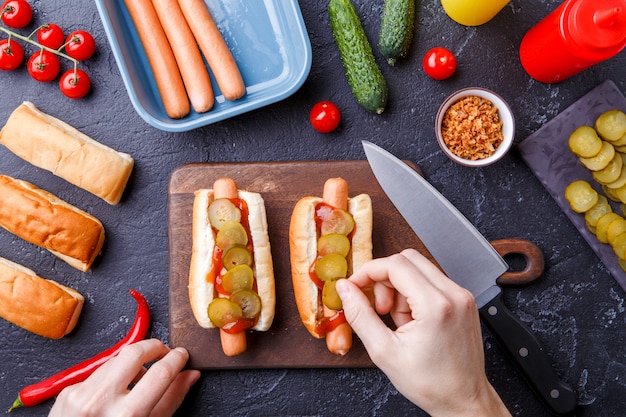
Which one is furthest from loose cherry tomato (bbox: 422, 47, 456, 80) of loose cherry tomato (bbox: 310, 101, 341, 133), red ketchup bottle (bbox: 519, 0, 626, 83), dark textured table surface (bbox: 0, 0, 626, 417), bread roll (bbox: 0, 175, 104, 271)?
bread roll (bbox: 0, 175, 104, 271)

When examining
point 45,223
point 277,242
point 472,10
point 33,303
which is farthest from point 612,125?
point 33,303

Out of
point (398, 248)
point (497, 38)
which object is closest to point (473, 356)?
point (398, 248)

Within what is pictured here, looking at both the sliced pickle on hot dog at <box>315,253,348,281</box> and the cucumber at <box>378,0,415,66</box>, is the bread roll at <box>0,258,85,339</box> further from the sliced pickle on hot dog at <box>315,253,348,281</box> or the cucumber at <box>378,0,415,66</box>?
the cucumber at <box>378,0,415,66</box>

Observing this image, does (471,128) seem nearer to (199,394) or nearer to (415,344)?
(415,344)

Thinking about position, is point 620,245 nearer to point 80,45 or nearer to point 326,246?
point 326,246

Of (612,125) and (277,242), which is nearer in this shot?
(612,125)

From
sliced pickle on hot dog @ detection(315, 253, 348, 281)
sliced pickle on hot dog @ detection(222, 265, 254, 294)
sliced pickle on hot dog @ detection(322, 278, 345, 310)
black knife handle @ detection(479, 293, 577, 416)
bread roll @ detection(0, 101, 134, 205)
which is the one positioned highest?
bread roll @ detection(0, 101, 134, 205)
